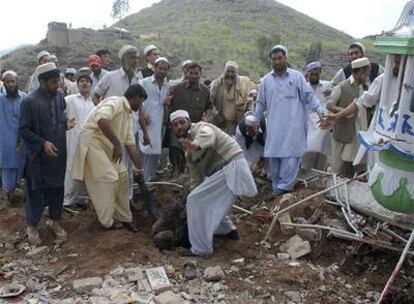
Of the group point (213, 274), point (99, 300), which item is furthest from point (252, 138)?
point (99, 300)

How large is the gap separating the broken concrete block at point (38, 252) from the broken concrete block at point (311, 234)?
2571mm

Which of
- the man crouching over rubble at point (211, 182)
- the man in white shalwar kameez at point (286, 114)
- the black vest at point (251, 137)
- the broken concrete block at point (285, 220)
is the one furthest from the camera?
the black vest at point (251, 137)

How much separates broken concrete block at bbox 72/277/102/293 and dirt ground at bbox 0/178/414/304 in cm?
10

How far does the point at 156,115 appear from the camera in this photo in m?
7.06

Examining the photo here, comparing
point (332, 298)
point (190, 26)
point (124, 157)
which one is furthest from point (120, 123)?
point (190, 26)

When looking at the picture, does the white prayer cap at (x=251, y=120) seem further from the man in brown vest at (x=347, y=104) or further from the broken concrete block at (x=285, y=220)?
the broken concrete block at (x=285, y=220)

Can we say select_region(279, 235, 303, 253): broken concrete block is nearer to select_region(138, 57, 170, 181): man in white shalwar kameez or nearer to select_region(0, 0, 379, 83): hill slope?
select_region(138, 57, 170, 181): man in white shalwar kameez

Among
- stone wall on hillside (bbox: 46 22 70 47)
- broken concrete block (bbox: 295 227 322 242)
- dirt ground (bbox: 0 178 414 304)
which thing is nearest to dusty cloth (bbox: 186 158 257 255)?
dirt ground (bbox: 0 178 414 304)

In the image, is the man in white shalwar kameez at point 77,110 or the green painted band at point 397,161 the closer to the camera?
Answer: the green painted band at point 397,161

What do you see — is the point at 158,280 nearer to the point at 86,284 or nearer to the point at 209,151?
the point at 86,284

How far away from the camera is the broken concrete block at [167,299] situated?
425cm

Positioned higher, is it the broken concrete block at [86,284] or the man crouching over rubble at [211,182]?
the man crouching over rubble at [211,182]

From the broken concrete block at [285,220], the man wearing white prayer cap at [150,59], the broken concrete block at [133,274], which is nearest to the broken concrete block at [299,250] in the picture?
the broken concrete block at [285,220]

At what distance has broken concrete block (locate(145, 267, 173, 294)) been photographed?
14.7 ft
